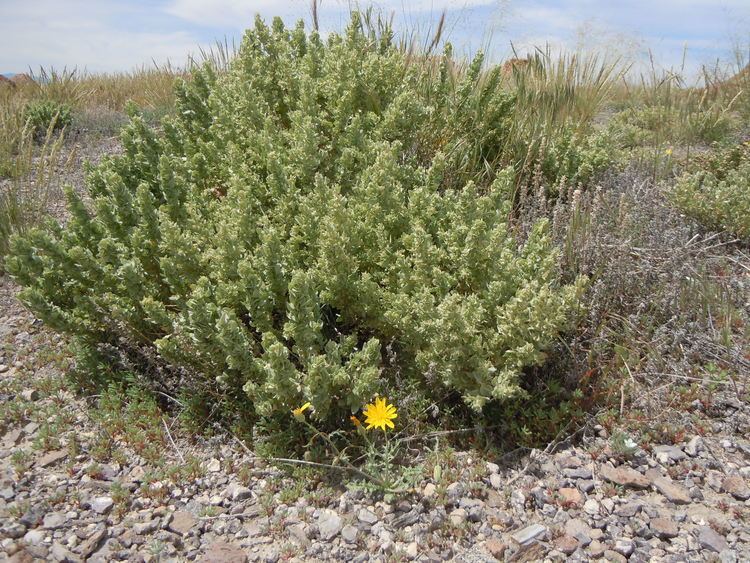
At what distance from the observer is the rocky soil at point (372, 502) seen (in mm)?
2168

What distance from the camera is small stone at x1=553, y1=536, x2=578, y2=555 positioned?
213 centimetres

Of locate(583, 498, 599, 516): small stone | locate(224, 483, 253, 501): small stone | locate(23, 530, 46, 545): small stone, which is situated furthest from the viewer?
locate(224, 483, 253, 501): small stone

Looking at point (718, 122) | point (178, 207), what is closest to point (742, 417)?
point (178, 207)

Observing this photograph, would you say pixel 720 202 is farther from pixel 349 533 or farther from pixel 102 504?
pixel 102 504

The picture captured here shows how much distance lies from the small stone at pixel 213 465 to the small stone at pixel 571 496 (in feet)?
4.92

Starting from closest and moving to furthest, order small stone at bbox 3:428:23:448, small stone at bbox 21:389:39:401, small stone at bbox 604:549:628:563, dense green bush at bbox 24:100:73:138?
1. small stone at bbox 604:549:628:563
2. small stone at bbox 3:428:23:448
3. small stone at bbox 21:389:39:401
4. dense green bush at bbox 24:100:73:138

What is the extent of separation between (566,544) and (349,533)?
2.68 ft

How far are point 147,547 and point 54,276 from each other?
62.5 inches

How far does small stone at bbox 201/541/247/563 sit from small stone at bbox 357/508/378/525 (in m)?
0.46

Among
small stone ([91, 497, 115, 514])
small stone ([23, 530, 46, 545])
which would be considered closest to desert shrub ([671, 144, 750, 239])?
small stone ([91, 497, 115, 514])

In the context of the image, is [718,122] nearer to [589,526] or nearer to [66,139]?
[589,526]

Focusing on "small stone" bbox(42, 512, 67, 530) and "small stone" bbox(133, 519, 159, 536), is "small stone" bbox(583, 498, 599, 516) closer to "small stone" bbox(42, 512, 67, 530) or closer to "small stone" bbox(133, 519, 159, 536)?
"small stone" bbox(133, 519, 159, 536)

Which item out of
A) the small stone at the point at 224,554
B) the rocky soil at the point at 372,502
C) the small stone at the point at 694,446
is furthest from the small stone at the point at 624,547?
the small stone at the point at 224,554

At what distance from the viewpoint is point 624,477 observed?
2.43 m
